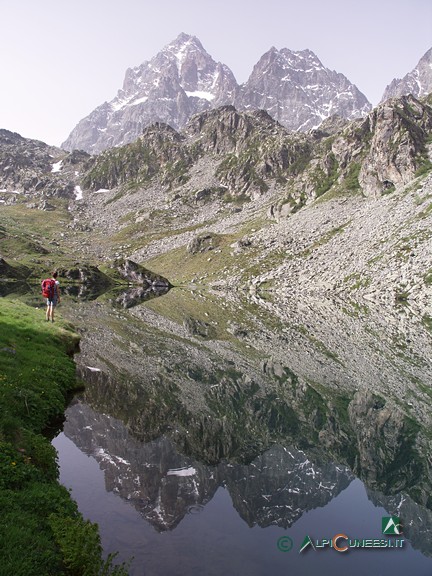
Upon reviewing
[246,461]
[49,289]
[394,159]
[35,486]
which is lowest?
[246,461]

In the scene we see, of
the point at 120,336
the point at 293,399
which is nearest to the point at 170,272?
the point at 120,336

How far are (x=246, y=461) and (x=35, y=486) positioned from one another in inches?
387

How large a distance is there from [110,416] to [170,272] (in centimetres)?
15043

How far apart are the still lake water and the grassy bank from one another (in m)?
1.32

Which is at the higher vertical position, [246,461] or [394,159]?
[394,159]

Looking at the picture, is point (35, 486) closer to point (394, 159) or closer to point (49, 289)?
point (49, 289)

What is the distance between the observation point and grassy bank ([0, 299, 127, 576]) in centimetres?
996

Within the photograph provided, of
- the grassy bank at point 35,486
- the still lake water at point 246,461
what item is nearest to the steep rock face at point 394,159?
the still lake water at point 246,461

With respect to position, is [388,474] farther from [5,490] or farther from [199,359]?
[199,359]

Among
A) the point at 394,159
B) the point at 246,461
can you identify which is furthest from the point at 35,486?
the point at 394,159

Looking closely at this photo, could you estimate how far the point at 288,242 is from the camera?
Result: 164 meters

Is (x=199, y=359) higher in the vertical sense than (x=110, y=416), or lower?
higher

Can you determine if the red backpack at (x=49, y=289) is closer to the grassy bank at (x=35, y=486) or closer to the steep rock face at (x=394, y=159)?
the grassy bank at (x=35, y=486)

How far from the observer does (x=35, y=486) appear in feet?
42.4
